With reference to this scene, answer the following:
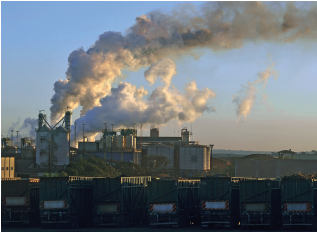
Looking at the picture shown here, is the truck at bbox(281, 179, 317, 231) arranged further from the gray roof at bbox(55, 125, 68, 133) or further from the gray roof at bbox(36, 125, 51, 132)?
the gray roof at bbox(36, 125, 51, 132)

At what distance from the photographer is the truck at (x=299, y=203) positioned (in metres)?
29.6

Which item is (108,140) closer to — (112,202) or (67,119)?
(67,119)

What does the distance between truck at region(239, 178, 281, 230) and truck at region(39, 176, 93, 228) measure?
10.5m

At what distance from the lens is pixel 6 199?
32406mm

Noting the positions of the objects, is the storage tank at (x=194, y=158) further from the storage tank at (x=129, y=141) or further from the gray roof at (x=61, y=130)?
the gray roof at (x=61, y=130)

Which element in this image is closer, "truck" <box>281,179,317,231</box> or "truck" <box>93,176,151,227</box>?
"truck" <box>281,179,317,231</box>

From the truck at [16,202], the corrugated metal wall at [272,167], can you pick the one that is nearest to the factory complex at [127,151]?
the corrugated metal wall at [272,167]

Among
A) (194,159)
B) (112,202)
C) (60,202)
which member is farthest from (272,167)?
(60,202)

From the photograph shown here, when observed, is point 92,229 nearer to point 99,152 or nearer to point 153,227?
point 153,227

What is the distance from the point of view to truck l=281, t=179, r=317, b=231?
2958 centimetres

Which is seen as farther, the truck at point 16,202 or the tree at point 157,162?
the tree at point 157,162

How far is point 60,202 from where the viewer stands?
102 ft

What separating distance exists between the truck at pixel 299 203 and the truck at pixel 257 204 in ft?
2.80

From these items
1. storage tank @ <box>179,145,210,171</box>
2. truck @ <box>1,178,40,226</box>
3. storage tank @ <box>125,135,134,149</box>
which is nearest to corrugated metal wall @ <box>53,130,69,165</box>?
storage tank @ <box>125,135,134,149</box>
